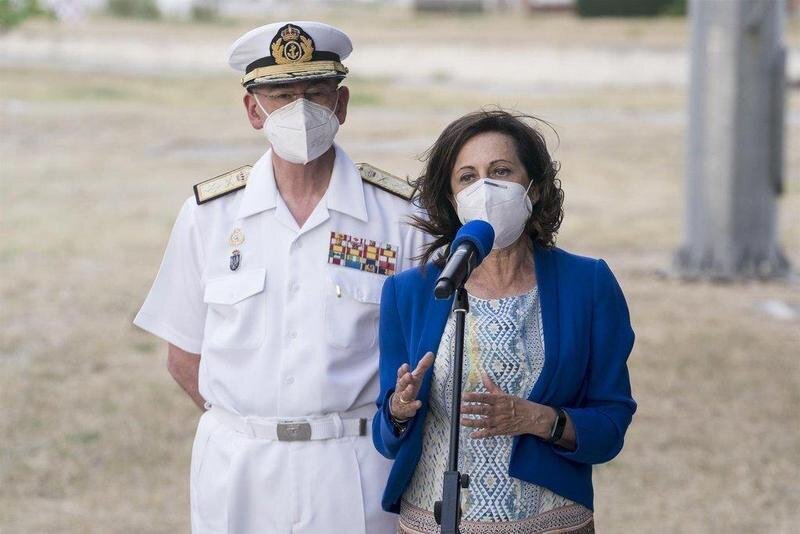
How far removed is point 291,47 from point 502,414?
1136mm

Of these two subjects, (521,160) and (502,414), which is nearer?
(502,414)

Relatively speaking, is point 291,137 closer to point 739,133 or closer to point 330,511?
point 330,511

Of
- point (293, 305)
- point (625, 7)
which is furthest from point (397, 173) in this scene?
point (625, 7)

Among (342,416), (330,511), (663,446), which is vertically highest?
(342,416)

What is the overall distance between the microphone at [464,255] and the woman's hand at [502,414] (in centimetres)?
33

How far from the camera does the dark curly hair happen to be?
3.23 meters

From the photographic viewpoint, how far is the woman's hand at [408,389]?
9.48ft

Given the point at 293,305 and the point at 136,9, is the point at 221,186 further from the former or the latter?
the point at 136,9

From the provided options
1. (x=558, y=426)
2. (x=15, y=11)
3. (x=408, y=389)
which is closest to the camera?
(x=408, y=389)

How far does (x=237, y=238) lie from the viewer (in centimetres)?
362

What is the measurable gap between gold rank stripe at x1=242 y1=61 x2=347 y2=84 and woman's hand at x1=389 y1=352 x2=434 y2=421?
2.92 feet

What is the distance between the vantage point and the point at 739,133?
1241cm

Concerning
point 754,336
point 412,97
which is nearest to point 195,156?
point 412,97

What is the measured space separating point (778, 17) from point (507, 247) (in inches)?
397
